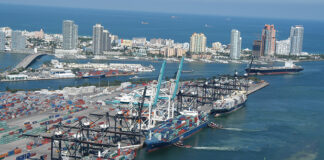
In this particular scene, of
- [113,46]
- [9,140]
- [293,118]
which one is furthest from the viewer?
[113,46]

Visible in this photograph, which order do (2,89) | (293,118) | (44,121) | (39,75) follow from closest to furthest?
(44,121)
(293,118)
(2,89)
(39,75)

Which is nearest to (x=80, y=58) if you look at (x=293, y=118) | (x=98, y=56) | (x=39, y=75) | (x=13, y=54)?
(x=98, y=56)

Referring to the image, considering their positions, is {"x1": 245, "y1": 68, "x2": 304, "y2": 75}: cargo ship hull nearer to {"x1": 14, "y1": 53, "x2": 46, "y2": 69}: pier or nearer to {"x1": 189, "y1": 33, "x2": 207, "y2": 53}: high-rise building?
{"x1": 189, "y1": 33, "x2": 207, "y2": 53}: high-rise building

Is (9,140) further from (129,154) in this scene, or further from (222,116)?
(222,116)

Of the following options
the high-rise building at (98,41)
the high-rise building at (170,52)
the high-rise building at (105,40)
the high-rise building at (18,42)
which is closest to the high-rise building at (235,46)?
the high-rise building at (170,52)

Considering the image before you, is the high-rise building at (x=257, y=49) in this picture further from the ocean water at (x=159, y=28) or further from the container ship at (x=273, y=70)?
the ocean water at (x=159, y=28)

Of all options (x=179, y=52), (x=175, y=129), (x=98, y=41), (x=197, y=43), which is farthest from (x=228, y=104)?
(x=197, y=43)

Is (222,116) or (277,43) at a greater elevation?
(277,43)

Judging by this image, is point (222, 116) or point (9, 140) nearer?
point (9, 140)
